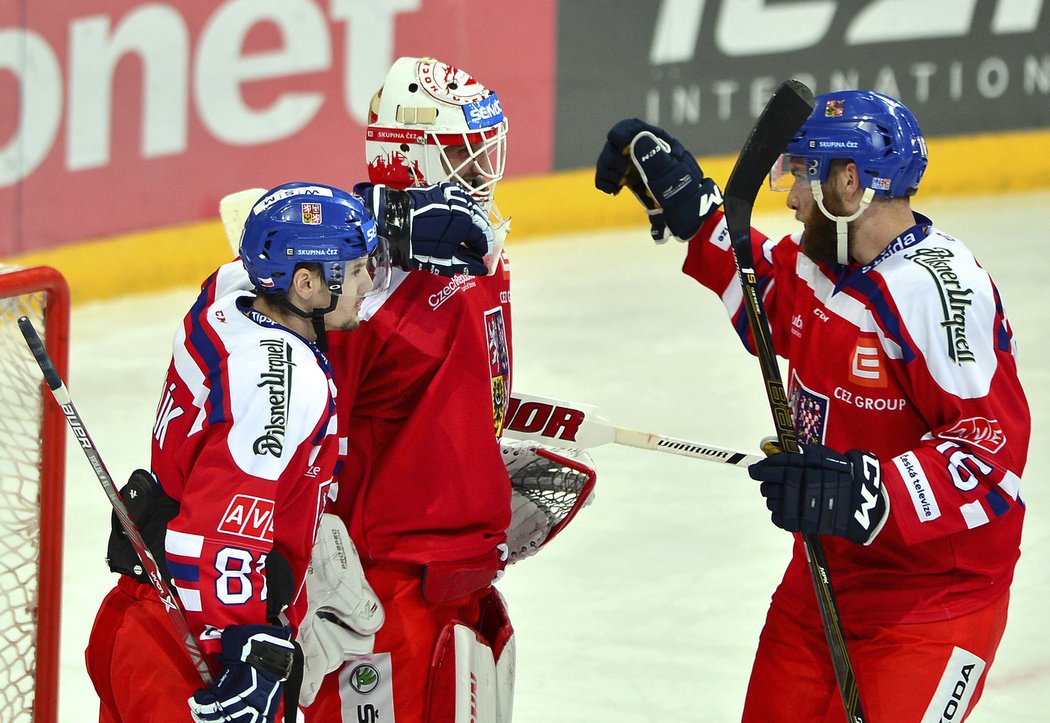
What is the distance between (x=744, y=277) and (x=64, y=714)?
6.23 feet

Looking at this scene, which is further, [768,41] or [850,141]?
[768,41]

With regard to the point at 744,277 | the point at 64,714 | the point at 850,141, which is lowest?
the point at 64,714

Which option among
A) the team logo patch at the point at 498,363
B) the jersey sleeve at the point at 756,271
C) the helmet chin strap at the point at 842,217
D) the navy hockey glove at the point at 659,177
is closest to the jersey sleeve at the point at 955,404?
the helmet chin strap at the point at 842,217

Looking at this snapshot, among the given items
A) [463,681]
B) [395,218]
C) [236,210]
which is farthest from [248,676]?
[236,210]

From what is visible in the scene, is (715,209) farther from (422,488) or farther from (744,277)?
(422,488)

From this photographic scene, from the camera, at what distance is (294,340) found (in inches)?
92.1

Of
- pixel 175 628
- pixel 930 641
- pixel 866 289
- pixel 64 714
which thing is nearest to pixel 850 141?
pixel 866 289

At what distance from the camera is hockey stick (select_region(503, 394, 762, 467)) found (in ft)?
9.61

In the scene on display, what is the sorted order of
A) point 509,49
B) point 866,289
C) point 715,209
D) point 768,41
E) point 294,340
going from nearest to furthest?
point 294,340 → point 866,289 → point 715,209 → point 509,49 → point 768,41

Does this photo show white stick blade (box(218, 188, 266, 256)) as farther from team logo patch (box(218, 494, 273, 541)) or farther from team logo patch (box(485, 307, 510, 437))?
team logo patch (box(218, 494, 273, 541))

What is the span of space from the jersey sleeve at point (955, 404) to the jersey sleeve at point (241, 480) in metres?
0.87

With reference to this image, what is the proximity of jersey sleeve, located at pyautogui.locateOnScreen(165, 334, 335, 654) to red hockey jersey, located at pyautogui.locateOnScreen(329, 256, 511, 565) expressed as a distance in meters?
0.32

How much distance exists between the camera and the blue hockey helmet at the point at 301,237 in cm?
234

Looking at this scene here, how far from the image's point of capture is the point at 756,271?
286 cm
